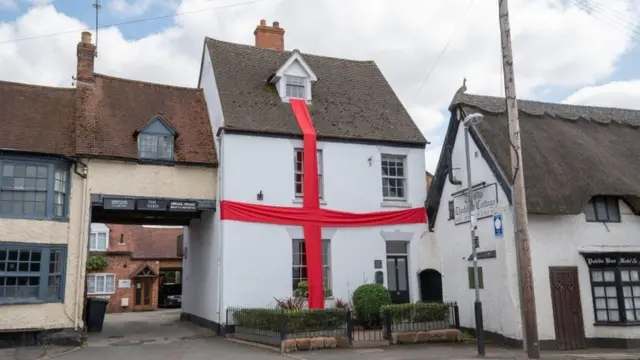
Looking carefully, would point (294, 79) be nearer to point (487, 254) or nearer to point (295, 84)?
point (295, 84)

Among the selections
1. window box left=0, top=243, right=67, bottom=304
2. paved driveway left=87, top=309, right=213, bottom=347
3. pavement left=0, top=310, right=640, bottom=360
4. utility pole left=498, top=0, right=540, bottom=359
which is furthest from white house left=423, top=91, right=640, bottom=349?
window box left=0, top=243, right=67, bottom=304

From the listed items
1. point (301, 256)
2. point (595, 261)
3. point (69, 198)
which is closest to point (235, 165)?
point (301, 256)

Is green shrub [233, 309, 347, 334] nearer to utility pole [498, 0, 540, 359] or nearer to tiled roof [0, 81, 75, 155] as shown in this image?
utility pole [498, 0, 540, 359]

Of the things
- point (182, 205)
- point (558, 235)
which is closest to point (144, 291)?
point (182, 205)

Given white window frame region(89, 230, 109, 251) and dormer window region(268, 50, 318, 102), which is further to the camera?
white window frame region(89, 230, 109, 251)

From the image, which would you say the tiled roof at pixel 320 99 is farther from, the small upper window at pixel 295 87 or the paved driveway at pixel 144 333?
the paved driveway at pixel 144 333

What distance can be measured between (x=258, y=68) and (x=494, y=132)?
33.5 ft

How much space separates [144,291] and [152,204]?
21.8m

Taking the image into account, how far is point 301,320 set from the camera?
1608 cm

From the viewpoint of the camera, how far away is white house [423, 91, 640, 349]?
16859 millimetres

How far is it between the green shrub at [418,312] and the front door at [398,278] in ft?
11.7

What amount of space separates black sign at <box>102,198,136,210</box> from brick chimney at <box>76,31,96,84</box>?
520 cm

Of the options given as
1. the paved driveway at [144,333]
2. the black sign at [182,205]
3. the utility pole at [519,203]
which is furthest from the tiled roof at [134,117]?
the utility pole at [519,203]

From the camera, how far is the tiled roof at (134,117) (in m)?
19.9
